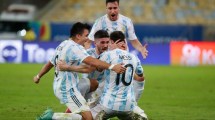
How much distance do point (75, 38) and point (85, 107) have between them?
1173 millimetres

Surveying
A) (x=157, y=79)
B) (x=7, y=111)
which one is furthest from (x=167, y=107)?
(x=157, y=79)

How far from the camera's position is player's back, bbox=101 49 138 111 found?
427 inches

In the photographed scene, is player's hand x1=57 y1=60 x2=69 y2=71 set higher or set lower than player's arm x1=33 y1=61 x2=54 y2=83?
higher

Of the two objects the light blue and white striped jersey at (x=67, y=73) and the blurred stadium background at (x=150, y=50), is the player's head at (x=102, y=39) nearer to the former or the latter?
the light blue and white striped jersey at (x=67, y=73)

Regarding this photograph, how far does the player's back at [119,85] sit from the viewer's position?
1084cm

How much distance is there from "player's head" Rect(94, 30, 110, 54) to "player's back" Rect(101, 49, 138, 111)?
0.53 meters

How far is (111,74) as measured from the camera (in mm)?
10859

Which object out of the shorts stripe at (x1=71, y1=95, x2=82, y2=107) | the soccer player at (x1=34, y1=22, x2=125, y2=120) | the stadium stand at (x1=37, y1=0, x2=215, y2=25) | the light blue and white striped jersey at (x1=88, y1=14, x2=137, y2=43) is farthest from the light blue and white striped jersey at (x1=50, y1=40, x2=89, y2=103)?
the stadium stand at (x1=37, y1=0, x2=215, y2=25)

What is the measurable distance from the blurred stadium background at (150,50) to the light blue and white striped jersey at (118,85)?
2.89m

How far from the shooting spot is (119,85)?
10844mm

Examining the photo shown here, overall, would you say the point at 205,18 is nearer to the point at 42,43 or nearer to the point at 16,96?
the point at 42,43

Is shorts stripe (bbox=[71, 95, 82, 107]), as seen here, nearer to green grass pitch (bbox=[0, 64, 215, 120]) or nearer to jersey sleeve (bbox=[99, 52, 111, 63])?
jersey sleeve (bbox=[99, 52, 111, 63])

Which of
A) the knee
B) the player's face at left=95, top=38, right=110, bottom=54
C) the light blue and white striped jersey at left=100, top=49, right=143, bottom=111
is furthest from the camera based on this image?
the knee

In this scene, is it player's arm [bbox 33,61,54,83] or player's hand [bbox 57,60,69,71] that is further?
player's arm [bbox 33,61,54,83]
